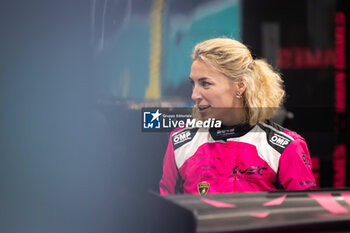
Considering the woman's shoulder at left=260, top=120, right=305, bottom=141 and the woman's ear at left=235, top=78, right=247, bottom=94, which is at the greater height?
the woman's ear at left=235, top=78, right=247, bottom=94

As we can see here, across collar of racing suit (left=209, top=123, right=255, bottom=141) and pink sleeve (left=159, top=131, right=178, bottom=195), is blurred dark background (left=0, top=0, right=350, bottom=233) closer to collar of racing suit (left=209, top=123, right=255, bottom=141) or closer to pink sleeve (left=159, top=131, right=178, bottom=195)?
pink sleeve (left=159, top=131, right=178, bottom=195)

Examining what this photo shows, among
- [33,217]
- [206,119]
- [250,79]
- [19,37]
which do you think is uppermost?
[19,37]

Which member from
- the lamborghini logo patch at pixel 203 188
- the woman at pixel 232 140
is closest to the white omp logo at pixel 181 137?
the woman at pixel 232 140

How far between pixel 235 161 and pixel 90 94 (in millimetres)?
713

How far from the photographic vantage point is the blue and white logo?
2.04 metres

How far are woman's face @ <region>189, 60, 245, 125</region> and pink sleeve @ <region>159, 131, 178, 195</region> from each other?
8.8 inches

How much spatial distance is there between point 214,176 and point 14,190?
0.89 meters

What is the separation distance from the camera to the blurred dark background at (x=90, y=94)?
201 centimetres

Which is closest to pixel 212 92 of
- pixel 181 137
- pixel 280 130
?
pixel 181 137

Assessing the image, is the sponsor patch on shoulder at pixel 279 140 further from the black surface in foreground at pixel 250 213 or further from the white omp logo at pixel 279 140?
the black surface in foreground at pixel 250 213

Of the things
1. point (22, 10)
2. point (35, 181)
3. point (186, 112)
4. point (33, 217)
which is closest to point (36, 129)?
point (35, 181)

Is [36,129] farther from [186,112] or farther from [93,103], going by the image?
[186,112]

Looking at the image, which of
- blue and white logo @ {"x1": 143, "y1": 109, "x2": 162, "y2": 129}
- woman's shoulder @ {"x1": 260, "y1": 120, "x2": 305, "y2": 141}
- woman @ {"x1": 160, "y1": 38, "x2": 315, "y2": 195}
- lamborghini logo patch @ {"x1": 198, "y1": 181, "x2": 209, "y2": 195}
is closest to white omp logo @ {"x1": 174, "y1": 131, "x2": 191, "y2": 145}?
woman @ {"x1": 160, "y1": 38, "x2": 315, "y2": 195}

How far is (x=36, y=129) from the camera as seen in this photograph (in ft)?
6.63
